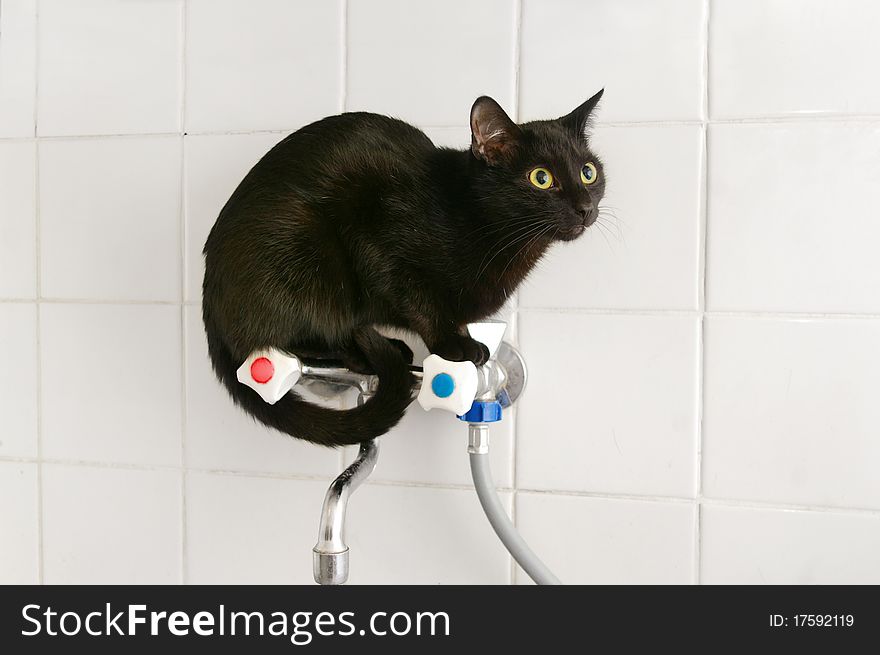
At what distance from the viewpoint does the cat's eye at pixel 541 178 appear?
0.70 metres

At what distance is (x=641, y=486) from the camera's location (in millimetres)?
860

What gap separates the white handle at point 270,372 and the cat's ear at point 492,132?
26 cm

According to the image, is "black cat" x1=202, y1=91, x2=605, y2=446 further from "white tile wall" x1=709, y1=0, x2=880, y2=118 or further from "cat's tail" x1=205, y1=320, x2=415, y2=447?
"white tile wall" x1=709, y1=0, x2=880, y2=118

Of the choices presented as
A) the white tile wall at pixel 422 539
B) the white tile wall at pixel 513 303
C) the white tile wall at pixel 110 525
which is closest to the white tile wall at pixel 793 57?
the white tile wall at pixel 513 303

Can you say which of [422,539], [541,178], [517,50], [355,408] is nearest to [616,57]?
[517,50]

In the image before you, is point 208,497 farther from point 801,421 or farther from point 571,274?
point 801,421


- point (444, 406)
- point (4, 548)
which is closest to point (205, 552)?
point (4, 548)

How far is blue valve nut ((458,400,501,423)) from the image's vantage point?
785 millimetres

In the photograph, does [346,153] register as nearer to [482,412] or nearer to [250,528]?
[482,412]

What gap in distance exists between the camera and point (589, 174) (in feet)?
2.39

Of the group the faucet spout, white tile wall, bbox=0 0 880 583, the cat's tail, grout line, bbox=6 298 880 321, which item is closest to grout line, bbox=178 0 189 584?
white tile wall, bbox=0 0 880 583

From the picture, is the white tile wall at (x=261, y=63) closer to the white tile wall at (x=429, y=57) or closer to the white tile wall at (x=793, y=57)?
the white tile wall at (x=429, y=57)

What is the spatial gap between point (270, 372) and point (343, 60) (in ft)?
1.31

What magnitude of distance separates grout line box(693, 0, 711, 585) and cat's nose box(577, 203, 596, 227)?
196 mm
